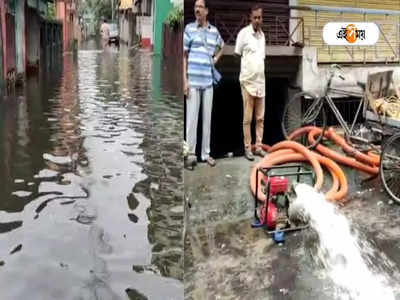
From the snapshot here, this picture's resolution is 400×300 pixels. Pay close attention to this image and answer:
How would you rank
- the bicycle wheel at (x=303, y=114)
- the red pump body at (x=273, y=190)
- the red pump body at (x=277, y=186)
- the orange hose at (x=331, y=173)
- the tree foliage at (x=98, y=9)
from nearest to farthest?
1. the red pump body at (x=273, y=190)
2. the red pump body at (x=277, y=186)
3. the orange hose at (x=331, y=173)
4. the bicycle wheel at (x=303, y=114)
5. the tree foliage at (x=98, y=9)

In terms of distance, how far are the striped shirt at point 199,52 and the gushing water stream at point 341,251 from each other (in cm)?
146

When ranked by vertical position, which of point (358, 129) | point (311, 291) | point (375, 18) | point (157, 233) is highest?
point (375, 18)

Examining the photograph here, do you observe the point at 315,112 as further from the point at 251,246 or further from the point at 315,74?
the point at 251,246

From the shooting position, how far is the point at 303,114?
6922 mm

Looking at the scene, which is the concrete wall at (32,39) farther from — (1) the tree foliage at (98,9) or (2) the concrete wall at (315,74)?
(1) the tree foliage at (98,9)

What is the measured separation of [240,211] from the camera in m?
4.80

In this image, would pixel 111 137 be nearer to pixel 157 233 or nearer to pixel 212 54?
pixel 212 54

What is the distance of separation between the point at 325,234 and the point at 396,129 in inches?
74.8

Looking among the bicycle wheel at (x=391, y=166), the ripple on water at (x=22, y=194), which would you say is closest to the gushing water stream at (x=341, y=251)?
the bicycle wheel at (x=391, y=166)

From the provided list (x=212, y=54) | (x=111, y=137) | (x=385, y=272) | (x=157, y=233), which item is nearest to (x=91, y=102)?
(x=111, y=137)

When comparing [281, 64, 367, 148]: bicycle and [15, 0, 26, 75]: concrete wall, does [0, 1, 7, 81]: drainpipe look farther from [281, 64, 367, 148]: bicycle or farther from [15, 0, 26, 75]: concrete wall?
[281, 64, 367, 148]: bicycle

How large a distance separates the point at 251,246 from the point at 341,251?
2.45 feet

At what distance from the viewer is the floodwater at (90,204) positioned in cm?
313

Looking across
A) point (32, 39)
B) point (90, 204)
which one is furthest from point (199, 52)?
point (32, 39)
